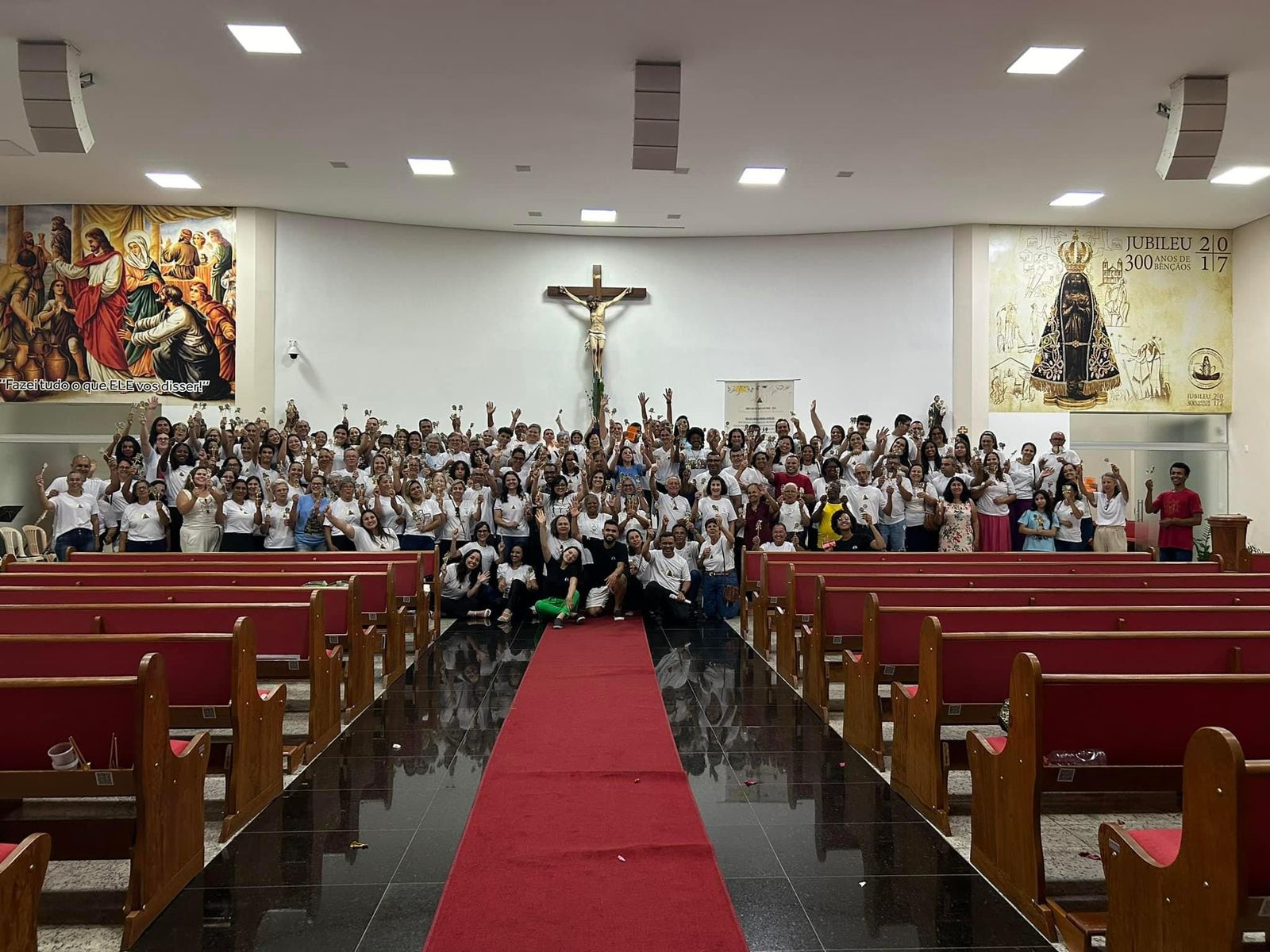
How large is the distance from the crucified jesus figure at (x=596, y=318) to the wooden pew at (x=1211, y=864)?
42.9ft

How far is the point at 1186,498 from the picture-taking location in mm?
10414

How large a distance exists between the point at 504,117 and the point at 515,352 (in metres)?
5.32

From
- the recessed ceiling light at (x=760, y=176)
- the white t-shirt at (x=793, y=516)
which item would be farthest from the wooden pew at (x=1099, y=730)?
the recessed ceiling light at (x=760, y=176)

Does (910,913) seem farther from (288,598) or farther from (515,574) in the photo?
(515,574)

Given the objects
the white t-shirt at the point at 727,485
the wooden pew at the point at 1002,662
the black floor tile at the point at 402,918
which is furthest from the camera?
the white t-shirt at the point at 727,485

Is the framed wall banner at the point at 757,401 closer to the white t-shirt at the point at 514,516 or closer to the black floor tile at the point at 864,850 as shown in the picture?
the white t-shirt at the point at 514,516

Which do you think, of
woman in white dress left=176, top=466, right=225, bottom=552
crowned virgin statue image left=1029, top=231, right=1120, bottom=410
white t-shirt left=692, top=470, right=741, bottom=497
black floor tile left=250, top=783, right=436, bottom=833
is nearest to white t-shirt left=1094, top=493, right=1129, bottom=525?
white t-shirt left=692, top=470, right=741, bottom=497

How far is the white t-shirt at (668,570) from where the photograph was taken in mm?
8992

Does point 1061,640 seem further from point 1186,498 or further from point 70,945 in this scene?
point 1186,498

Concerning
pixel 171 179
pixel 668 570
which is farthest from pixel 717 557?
pixel 171 179

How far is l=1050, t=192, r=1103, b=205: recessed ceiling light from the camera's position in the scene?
41.8ft

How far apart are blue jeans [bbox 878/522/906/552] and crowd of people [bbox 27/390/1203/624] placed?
0.06 ft

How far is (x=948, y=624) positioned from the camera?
4.48 metres

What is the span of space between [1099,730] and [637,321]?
12740 millimetres
